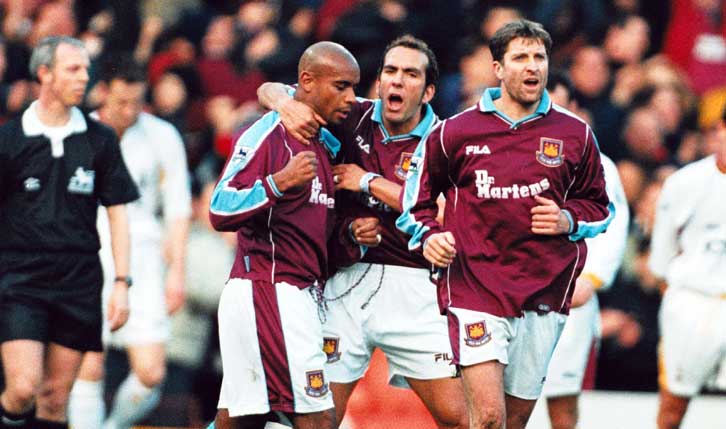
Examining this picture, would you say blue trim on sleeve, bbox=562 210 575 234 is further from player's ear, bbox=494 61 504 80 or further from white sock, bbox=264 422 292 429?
white sock, bbox=264 422 292 429

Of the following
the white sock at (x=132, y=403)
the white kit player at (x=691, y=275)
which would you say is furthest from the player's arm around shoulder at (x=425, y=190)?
the white sock at (x=132, y=403)

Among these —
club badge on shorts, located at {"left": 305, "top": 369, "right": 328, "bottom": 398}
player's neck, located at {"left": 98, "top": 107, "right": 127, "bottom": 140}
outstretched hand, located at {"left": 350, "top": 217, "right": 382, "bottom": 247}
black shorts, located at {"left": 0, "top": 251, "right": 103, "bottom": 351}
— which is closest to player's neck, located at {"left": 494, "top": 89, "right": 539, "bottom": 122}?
outstretched hand, located at {"left": 350, "top": 217, "right": 382, "bottom": 247}

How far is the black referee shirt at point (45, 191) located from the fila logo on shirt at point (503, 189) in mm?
2597

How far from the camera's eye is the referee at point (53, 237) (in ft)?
29.5

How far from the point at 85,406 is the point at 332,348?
8.78 feet

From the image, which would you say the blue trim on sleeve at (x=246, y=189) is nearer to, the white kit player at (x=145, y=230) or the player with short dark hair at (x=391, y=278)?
the player with short dark hair at (x=391, y=278)

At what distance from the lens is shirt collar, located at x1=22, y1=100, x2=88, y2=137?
9102 mm

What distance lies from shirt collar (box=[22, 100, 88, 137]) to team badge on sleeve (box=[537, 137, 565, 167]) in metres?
2.91

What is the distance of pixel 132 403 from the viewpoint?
11.0 meters

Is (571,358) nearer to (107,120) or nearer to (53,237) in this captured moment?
(53,237)

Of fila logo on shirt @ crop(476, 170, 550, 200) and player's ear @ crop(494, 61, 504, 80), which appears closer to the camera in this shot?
fila logo on shirt @ crop(476, 170, 550, 200)

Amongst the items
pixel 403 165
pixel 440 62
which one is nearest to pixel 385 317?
pixel 403 165

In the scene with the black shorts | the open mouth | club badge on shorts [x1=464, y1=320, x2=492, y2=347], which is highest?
the open mouth

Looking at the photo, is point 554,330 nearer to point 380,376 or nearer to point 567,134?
point 567,134
